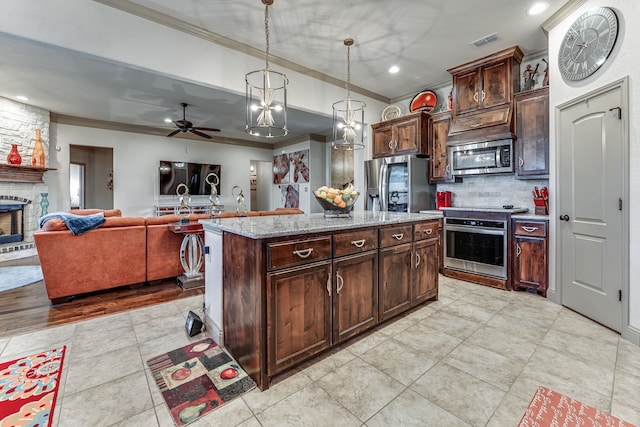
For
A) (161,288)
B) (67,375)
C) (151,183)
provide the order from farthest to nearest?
(151,183) → (161,288) → (67,375)

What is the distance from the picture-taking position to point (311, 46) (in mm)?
3605

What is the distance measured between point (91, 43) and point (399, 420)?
12.5ft

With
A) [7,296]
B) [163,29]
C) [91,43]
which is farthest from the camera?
[7,296]

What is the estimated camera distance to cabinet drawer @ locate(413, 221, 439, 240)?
269cm

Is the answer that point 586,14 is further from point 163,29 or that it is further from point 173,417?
point 173,417

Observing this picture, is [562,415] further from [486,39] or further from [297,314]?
[486,39]

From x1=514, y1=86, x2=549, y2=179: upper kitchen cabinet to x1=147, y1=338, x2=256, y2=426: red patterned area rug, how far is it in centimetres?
389

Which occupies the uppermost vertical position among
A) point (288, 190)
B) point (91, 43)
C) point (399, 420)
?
point (91, 43)

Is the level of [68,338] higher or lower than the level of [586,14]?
lower

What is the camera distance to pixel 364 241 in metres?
2.18

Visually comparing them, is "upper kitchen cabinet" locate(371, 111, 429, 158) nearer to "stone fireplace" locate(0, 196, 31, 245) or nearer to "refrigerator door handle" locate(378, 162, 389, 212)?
"refrigerator door handle" locate(378, 162, 389, 212)

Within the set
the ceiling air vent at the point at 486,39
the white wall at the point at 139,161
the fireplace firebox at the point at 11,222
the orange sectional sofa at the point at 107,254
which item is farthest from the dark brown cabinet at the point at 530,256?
the fireplace firebox at the point at 11,222

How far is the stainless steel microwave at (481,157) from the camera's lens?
371 centimetres

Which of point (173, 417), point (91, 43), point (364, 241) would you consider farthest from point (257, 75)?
point (173, 417)
